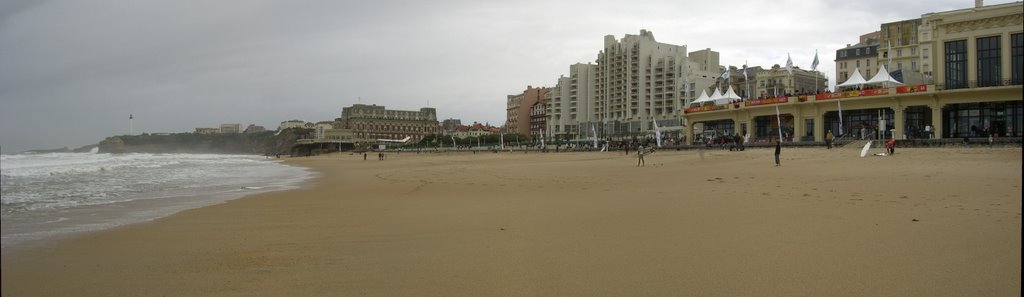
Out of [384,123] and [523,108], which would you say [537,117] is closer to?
[523,108]

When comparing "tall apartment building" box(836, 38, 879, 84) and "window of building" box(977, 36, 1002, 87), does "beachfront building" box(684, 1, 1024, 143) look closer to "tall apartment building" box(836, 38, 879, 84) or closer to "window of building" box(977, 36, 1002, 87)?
"window of building" box(977, 36, 1002, 87)

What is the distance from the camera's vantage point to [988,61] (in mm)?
39469

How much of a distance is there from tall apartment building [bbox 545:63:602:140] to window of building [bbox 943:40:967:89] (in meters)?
82.1

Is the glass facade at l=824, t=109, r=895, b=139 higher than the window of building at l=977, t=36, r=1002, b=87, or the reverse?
the window of building at l=977, t=36, r=1002, b=87

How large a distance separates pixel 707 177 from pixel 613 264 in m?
11.4

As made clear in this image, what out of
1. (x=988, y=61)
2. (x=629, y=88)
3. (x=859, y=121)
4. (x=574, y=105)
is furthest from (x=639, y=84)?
(x=988, y=61)

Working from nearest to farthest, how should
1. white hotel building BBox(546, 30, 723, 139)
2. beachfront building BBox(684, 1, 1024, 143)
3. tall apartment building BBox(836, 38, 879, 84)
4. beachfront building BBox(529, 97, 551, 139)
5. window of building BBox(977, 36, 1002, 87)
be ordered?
beachfront building BBox(684, 1, 1024, 143) → window of building BBox(977, 36, 1002, 87) → tall apartment building BBox(836, 38, 879, 84) → white hotel building BBox(546, 30, 723, 139) → beachfront building BBox(529, 97, 551, 139)

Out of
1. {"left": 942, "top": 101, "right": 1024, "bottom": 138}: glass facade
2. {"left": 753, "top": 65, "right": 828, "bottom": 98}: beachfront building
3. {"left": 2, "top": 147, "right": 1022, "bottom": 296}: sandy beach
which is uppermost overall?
{"left": 753, "top": 65, "right": 828, "bottom": 98}: beachfront building

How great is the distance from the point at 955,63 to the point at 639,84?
73.7m

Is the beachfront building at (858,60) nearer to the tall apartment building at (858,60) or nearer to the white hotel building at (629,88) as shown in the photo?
the tall apartment building at (858,60)

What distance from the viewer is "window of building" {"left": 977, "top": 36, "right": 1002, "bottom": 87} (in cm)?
3912

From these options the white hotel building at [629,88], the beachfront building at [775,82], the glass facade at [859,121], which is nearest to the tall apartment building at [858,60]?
the beachfront building at [775,82]

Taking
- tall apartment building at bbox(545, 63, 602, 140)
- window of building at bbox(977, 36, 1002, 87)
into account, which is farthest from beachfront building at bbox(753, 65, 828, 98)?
window of building at bbox(977, 36, 1002, 87)

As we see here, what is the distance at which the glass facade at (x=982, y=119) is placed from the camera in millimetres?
37844
